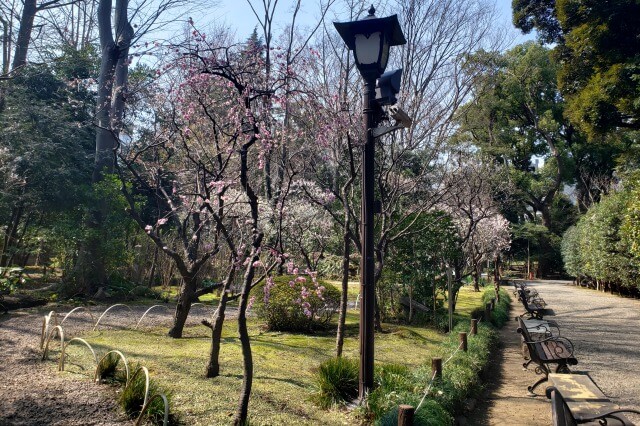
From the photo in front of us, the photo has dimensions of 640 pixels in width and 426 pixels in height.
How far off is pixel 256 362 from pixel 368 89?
396 centimetres

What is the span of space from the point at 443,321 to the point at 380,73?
290 inches

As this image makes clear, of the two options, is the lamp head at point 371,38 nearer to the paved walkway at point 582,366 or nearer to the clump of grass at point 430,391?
the clump of grass at point 430,391

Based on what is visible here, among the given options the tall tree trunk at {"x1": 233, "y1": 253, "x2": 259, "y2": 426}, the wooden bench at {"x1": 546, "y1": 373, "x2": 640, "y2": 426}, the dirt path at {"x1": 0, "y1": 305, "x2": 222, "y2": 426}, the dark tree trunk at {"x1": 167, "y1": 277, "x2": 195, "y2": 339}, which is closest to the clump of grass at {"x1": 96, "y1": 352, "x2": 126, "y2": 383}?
the dirt path at {"x1": 0, "y1": 305, "x2": 222, "y2": 426}

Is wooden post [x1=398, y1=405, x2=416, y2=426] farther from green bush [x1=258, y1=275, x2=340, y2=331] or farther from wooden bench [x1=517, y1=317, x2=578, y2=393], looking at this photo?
green bush [x1=258, y1=275, x2=340, y2=331]

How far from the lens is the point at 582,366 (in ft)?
24.0

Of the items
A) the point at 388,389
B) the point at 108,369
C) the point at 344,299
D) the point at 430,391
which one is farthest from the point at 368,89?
the point at 108,369

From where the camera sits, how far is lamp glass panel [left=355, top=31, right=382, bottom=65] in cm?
400

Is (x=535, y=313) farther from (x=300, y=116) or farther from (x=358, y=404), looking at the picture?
(x=358, y=404)

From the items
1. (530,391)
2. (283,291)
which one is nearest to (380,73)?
(530,391)

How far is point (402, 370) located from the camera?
4.95 metres

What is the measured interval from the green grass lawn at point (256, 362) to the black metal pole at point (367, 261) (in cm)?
48

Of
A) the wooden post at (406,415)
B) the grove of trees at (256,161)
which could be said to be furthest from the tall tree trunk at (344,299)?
the wooden post at (406,415)

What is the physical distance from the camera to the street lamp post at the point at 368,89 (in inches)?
157

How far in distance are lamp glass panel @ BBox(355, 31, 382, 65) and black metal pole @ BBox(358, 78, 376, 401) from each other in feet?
0.65
